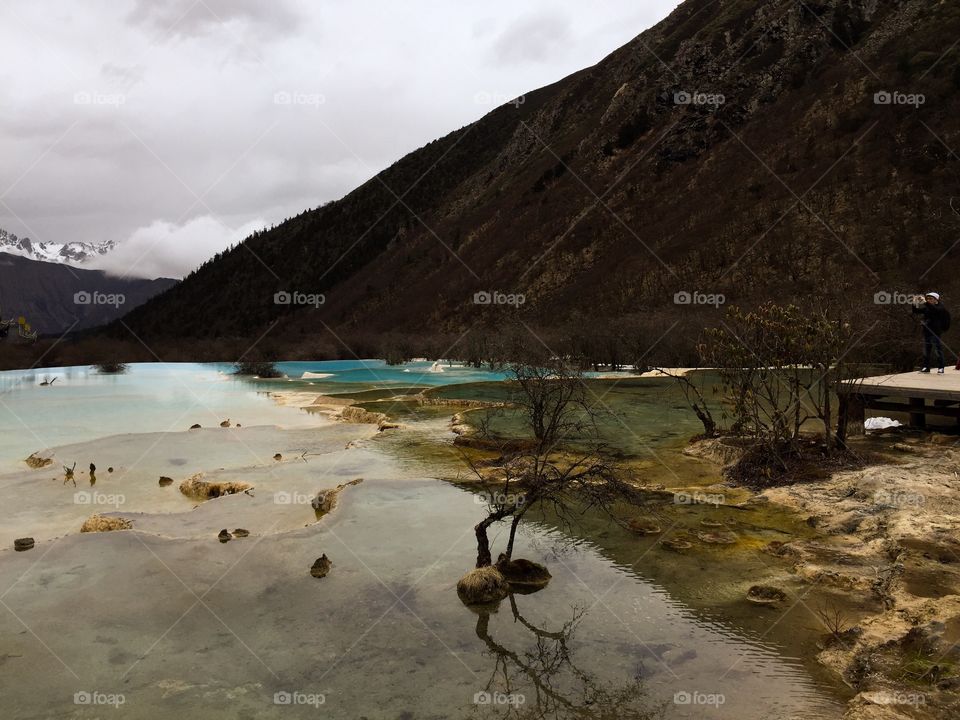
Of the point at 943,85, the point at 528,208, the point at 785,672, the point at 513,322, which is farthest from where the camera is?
the point at 528,208

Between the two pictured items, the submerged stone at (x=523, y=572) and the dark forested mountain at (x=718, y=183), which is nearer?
the submerged stone at (x=523, y=572)

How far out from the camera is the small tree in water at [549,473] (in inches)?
311

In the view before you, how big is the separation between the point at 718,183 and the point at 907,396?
46.7 meters

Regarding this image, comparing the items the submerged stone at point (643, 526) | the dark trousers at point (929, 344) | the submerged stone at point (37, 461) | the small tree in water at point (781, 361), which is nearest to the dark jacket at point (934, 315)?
the dark trousers at point (929, 344)

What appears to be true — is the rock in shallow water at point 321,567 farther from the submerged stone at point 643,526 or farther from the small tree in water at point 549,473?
the submerged stone at point 643,526

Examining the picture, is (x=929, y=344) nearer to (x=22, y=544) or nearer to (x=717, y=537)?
(x=717, y=537)

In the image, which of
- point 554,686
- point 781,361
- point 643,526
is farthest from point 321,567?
point 781,361

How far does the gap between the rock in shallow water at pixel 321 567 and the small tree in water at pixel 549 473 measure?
6.18ft

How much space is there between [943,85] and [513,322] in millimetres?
34479

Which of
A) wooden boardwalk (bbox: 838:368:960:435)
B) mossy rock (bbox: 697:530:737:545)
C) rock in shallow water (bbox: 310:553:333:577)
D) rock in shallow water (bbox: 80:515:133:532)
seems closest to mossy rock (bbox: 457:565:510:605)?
rock in shallow water (bbox: 310:553:333:577)

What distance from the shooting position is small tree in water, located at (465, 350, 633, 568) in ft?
25.9

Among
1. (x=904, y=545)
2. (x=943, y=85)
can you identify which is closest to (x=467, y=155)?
(x=943, y=85)

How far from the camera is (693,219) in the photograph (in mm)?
54094

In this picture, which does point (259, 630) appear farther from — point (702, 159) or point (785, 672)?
point (702, 159)
